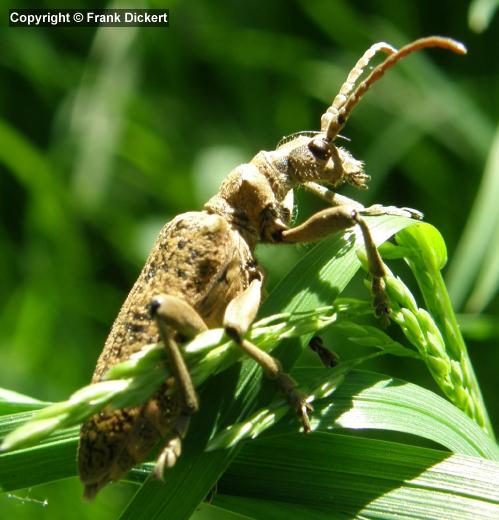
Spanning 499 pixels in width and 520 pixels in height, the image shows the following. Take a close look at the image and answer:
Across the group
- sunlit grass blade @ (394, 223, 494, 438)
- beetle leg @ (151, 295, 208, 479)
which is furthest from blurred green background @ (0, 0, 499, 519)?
sunlit grass blade @ (394, 223, 494, 438)

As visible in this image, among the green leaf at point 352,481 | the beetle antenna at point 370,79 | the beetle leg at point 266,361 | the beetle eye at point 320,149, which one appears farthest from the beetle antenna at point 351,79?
the green leaf at point 352,481

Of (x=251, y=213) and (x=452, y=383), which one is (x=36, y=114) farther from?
(x=452, y=383)

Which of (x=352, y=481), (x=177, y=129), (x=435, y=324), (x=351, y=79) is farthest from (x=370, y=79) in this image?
(x=177, y=129)

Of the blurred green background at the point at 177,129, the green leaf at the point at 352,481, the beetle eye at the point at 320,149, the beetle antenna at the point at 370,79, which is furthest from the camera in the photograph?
the blurred green background at the point at 177,129

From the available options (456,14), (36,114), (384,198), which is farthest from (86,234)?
(456,14)

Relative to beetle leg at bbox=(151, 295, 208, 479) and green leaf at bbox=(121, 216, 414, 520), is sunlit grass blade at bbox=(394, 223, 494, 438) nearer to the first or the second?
green leaf at bbox=(121, 216, 414, 520)

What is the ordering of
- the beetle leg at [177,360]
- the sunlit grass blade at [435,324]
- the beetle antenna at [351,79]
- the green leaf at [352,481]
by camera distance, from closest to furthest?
1. the green leaf at [352,481]
2. the beetle leg at [177,360]
3. the sunlit grass blade at [435,324]
4. the beetle antenna at [351,79]

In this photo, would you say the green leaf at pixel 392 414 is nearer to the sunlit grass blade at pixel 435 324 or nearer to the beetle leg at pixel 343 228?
the sunlit grass blade at pixel 435 324
